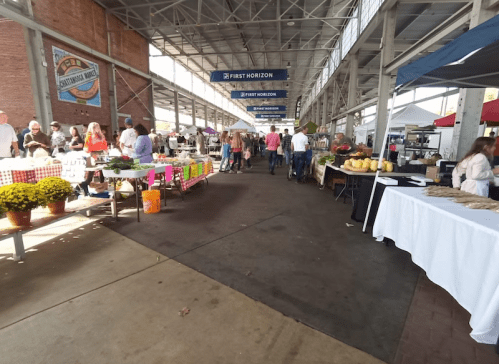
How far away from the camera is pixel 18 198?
2904 millimetres

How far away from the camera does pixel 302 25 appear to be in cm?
1328

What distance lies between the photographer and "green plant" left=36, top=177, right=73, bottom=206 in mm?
3217

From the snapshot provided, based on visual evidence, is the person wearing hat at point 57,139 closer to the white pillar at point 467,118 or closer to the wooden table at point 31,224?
the wooden table at point 31,224

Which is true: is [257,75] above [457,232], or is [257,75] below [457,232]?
above

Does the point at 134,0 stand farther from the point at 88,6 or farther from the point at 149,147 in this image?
the point at 149,147

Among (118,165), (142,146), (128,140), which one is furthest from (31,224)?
(128,140)

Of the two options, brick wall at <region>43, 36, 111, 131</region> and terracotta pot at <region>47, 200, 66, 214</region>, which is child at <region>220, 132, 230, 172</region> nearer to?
brick wall at <region>43, 36, 111, 131</region>

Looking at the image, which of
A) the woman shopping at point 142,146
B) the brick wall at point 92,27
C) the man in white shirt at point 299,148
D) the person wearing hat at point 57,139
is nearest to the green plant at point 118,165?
the woman shopping at point 142,146

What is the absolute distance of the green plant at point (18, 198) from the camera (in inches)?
112

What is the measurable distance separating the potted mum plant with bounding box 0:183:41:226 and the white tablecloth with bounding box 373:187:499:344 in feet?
14.7

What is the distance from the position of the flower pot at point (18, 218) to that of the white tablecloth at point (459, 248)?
15.0 ft

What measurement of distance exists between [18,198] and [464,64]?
20.3 feet

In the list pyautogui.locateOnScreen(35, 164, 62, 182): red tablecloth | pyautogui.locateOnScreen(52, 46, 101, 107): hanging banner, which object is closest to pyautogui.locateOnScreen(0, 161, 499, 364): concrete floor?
pyautogui.locateOnScreen(35, 164, 62, 182): red tablecloth

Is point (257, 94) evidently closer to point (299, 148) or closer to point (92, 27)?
point (299, 148)
